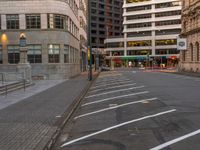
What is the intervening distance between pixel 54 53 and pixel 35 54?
2.11m

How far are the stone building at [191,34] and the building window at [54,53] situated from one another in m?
25.7

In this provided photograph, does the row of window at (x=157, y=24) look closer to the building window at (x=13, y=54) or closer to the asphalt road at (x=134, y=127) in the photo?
the building window at (x=13, y=54)

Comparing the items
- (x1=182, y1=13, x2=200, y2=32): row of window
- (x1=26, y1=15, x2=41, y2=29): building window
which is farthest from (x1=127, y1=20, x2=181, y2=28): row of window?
(x1=26, y1=15, x2=41, y2=29): building window

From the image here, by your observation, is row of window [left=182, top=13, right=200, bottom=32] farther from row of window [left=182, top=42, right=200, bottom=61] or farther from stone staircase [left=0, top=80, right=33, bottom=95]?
stone staircase [left=0, top=80, right=33, bottom=95]

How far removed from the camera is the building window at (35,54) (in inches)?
1462

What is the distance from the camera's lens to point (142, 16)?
111 metres

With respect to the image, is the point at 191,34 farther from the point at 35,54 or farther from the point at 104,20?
the point at 104,20

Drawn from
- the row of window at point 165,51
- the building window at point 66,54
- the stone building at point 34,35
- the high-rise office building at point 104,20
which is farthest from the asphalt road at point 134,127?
the high-rise office building at point 104,20

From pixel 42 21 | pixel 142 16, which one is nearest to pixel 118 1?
pixel 142 16

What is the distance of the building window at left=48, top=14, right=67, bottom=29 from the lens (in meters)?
37.6

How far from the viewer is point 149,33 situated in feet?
359

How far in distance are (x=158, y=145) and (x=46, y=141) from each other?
2737 millimetres

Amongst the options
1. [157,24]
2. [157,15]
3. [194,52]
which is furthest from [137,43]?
[194,52]

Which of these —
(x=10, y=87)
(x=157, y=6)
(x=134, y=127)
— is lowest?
(x=134, y=127)
